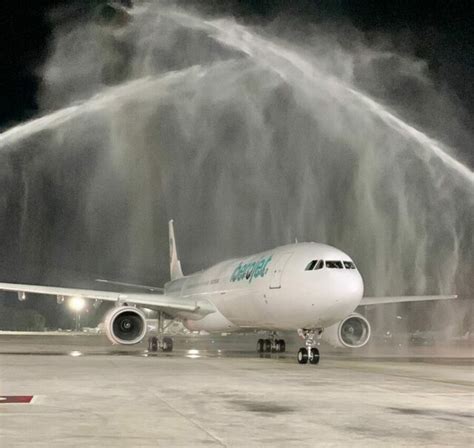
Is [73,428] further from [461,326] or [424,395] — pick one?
[461,326]

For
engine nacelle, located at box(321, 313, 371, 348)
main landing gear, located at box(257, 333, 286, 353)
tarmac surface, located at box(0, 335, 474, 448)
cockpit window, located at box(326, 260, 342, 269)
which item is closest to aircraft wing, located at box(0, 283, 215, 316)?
main landing gear, located at box(257, 333, 286, 353)

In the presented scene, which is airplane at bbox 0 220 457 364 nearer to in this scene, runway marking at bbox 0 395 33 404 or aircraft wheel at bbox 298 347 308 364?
aircraft wheel at bbox 298 347 308 364

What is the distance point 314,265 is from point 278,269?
191 centimetres

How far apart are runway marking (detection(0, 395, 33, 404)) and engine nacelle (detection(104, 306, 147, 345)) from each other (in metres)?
16.5

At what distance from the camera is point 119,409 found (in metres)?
10.9

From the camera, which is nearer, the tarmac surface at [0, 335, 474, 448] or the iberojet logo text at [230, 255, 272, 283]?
the tarmac surface at [0, 335, 474, 448]

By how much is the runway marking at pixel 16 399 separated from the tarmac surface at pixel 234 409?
0.70ft

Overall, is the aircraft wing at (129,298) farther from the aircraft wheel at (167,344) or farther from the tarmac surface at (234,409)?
the tarmac surface at (234,409)

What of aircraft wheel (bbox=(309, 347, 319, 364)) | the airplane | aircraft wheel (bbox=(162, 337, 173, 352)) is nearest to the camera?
the airplane

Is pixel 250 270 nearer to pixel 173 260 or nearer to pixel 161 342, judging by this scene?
pixel 161 342

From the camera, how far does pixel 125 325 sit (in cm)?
3008

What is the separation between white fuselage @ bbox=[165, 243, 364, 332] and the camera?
2264 centimetres

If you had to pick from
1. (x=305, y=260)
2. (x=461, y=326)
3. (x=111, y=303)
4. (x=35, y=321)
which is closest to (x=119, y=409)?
(x=305, y=260)

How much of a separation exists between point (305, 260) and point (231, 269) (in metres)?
7.23
